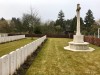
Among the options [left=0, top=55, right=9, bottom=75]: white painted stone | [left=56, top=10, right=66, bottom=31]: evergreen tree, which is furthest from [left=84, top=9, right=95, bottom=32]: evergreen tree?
[left=0, top=55, right=9, bottom=75]: white painted stone

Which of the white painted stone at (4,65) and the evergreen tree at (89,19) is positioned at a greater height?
the evergreen tree at (89,19)

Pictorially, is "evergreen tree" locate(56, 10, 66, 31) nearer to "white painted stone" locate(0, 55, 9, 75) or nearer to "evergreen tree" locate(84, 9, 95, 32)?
"evergreen tree" locate(84, 9, 95, 32)

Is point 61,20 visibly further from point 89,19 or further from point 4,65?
point 4,65

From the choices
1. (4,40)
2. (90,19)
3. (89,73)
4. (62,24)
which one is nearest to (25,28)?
(62,24)

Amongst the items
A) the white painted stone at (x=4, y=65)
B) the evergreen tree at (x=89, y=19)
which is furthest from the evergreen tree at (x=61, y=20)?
the white painted stone at (x=4, y=65)

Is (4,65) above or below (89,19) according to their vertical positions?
below

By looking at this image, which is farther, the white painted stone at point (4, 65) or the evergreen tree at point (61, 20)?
the evergreen tree at point (61, 20)

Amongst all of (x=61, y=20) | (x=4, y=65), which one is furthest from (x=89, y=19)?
(x=4, y=65)

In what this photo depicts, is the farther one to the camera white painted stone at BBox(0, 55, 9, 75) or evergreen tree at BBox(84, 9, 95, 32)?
evergreen tree at BBox(84, 9, 95, 32)

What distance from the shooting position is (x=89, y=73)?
10.2 metres

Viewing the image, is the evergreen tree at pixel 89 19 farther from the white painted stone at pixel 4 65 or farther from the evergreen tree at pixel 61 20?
the white painted stone at pixel 4 65

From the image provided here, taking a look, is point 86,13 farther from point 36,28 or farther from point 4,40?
point 4,40

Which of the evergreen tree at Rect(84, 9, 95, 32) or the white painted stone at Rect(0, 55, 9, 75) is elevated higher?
the evergreen tree at Rect(84, 9, 95, 32)

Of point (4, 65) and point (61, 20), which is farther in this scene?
point (61, 20)
